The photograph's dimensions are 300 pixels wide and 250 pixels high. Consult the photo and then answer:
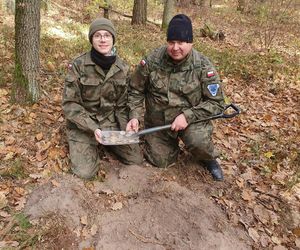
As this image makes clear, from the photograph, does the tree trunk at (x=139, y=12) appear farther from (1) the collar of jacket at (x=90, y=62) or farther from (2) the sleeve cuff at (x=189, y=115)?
(2) the sleeve cuff at (x=189, y=115)

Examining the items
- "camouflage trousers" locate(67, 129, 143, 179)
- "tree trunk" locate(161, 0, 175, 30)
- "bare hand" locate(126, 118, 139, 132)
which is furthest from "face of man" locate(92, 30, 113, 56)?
"tree trunk" locate(161, 0, 175, 30)

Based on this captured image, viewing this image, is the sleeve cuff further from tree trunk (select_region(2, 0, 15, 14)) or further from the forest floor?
tree trunk (select_region(2, 0, 15, 14))

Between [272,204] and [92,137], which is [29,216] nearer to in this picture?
[92,137]

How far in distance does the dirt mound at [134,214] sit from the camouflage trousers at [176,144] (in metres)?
0.48

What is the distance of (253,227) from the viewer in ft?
11.9

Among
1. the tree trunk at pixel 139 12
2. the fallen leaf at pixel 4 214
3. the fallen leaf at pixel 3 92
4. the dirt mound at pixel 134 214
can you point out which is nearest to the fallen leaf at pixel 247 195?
the dirt mound at pixel 134 214

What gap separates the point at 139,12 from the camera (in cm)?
1066

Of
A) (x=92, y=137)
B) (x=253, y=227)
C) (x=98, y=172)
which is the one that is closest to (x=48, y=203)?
(x=98, y=172)

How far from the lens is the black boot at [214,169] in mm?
4246

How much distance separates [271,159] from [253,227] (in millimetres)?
1462

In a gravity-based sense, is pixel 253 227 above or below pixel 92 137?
below

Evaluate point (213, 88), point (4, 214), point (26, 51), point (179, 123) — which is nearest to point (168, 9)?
point (26, 51)

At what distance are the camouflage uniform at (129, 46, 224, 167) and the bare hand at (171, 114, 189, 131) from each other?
6 cm

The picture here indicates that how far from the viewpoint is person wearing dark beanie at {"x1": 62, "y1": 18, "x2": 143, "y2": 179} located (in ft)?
12.7
